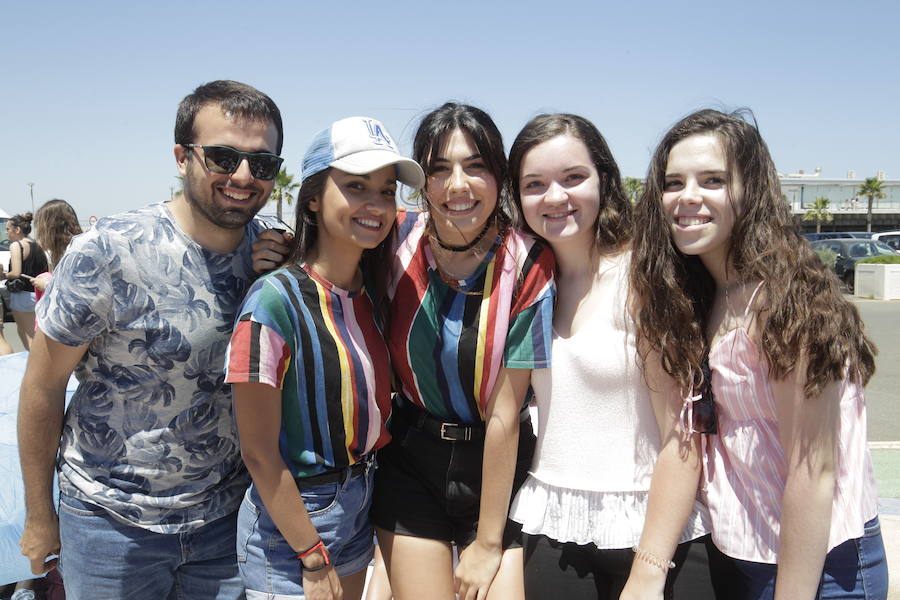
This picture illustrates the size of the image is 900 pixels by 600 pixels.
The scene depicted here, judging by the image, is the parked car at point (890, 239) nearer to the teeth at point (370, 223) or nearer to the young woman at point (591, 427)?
the young woman at point (591, 427)

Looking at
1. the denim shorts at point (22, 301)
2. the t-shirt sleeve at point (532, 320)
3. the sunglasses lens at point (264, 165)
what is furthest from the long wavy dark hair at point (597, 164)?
the denim shorts at point (22, 301)

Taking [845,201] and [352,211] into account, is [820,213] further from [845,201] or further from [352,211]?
[352,211]

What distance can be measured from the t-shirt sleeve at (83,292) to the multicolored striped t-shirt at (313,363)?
506 mm

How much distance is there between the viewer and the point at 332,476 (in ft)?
7.74

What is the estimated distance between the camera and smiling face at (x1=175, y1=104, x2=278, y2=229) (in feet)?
7.91

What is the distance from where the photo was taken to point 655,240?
240cm

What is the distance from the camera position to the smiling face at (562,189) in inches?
98.3

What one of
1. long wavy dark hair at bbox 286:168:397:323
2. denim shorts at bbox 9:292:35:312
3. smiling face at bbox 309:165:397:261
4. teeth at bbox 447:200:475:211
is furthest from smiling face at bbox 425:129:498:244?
denim shorts at bbox 9:292:35:312

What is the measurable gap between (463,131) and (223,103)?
87 centimetres

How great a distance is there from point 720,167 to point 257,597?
2.11 m

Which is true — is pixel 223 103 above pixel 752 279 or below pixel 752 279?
above

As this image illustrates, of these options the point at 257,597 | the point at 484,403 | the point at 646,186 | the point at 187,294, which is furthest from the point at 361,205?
the point at 257,597

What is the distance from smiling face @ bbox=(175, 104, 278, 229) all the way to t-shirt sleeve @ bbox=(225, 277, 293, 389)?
39cm

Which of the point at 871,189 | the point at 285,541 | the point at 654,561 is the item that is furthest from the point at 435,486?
the point at 871,189
